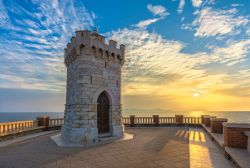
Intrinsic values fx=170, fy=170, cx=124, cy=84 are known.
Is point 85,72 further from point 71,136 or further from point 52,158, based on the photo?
point 52,158

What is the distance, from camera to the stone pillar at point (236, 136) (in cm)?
730

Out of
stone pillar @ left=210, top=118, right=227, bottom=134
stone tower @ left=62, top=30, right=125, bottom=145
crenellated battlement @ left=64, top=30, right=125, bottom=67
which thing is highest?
crenellated battlement @ left=64, top=30, right=125, bottom=67

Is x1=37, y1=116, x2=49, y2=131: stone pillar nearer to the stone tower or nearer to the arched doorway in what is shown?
the stone tower

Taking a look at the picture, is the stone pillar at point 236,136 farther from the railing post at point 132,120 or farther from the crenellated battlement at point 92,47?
the railing post at point 132,120

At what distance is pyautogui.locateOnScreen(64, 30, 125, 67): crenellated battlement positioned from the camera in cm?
1089

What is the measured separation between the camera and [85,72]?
35.7ft

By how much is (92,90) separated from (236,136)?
810 cm

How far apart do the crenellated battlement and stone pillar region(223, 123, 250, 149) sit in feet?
27.7

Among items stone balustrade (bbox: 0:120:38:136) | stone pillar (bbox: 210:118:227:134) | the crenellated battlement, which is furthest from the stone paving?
the crenellated battlement

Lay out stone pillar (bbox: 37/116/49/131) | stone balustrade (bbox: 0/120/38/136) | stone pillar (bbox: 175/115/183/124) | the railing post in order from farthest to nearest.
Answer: stone pillar (bbox: 175/115/183/124), the railing post, stone pillar (bbox: 37/116/49/131), stone balustrade (bbox: 0/120/38/136)

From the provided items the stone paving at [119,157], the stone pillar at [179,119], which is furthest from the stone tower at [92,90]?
the stone pillar at [179,119]

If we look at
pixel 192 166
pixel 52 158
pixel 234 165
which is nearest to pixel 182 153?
pixel 192 166

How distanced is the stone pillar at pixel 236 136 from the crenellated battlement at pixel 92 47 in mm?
8435

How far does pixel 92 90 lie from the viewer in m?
11.1
